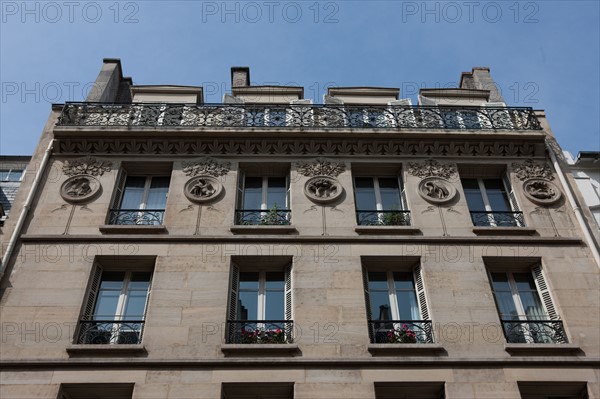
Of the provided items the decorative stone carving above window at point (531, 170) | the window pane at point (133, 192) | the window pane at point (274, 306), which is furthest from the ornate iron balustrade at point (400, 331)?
the window pane at point (133, 192)

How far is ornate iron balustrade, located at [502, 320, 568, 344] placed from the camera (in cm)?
1110

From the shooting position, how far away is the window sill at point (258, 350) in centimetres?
1055

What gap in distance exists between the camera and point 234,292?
38.8 feet

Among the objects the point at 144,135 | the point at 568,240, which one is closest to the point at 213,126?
the point at 144,135

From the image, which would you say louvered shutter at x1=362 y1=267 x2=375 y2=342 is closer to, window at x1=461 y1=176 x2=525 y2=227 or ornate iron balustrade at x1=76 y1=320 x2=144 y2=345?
window at x1=461 y1=176 x2=525 y2=227

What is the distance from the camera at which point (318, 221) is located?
13062mm

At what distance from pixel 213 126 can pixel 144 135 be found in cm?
164

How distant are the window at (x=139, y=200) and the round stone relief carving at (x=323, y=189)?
3.25m

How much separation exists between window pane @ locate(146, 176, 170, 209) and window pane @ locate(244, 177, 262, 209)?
5.96ft

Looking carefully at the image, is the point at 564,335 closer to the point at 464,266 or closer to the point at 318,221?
the point at 464,266

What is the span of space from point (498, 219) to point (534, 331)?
2.94 meters

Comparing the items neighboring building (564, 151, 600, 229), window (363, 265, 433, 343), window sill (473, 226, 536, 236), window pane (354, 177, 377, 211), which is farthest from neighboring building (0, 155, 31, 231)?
neighboring building (564, 151, 600, 229)

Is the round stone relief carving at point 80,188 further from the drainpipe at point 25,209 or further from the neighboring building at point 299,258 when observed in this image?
the drainpipe at point 25,209

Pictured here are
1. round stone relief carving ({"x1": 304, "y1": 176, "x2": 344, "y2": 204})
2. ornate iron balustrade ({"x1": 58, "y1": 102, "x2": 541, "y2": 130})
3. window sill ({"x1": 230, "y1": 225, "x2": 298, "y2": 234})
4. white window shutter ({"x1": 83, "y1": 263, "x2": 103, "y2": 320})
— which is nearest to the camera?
white window shutter ({"x1": 83, "y1": 263, "x2": 103, "y2": 320})
